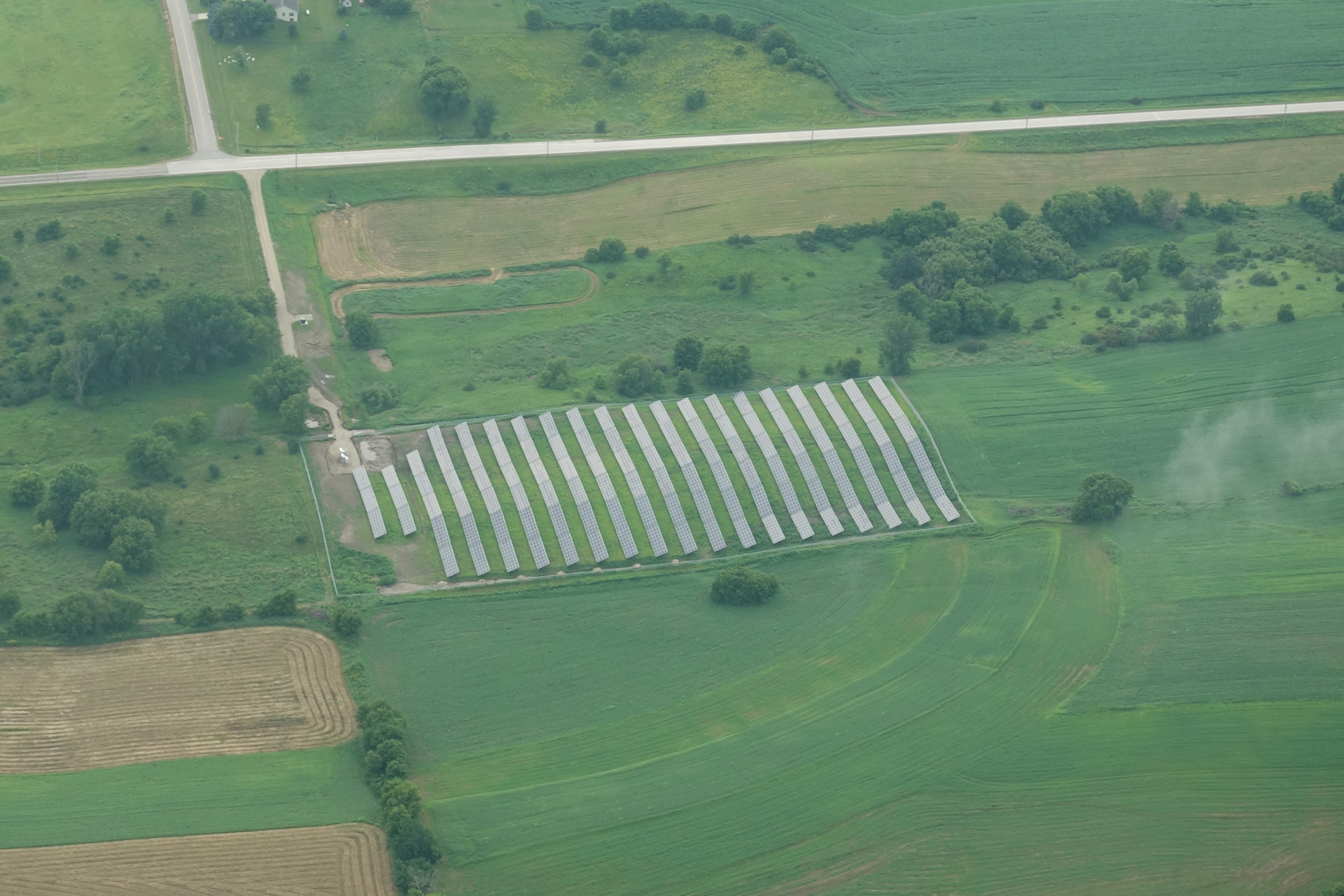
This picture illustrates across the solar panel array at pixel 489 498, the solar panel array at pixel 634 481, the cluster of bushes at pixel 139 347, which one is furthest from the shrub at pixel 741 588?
the cluster of bushes at pixel 139 347

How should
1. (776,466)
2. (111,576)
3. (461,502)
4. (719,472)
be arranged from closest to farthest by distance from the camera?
(111,576) → (461,502) → (719,472) → (776,466)

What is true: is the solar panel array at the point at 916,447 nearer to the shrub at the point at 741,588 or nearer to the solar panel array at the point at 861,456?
the solar panel array at the point at 861,456

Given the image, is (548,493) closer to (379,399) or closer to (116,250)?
(379,399)

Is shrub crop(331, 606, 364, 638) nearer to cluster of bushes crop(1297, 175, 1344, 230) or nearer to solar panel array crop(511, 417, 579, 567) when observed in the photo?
solar panel array crop(511, 417, 579, 567)

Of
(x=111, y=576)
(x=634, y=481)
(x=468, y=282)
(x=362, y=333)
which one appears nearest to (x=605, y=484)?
(x=634, y=481)

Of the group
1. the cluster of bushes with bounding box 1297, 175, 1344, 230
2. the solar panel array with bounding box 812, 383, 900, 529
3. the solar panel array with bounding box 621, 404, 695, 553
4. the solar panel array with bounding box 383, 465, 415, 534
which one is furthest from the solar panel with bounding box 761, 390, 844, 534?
the cluster of bushes with bounding box 1297, 175, 1344, 230
